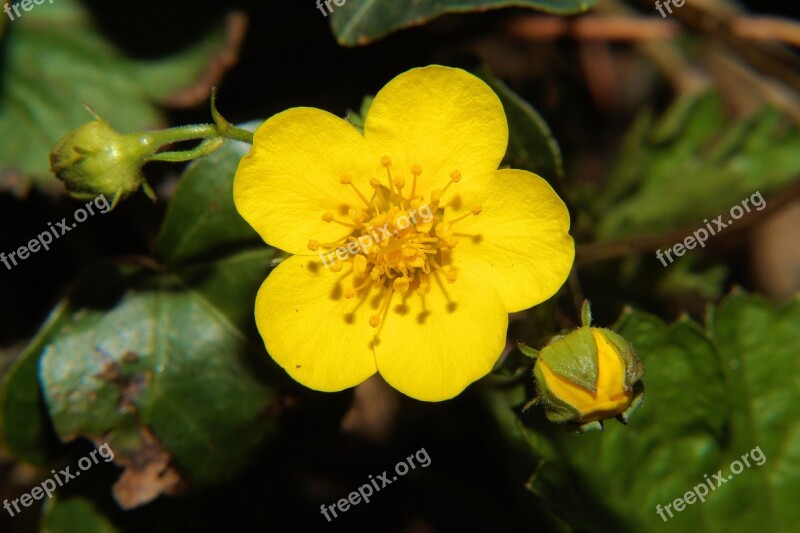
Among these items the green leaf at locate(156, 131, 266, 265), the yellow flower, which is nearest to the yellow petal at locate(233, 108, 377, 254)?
the yellow flower

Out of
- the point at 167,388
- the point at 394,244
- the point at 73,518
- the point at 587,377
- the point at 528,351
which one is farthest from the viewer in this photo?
the point at 73,518

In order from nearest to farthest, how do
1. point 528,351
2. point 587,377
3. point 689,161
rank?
point 587,377 → point 528,351 → point 689,161

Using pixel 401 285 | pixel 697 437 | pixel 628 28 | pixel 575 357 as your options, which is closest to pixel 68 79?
pixel 401 285

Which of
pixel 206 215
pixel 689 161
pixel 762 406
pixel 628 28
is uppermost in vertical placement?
pixel 206 215

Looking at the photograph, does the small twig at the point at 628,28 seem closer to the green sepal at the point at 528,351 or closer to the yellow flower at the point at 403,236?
the yellow flower at the point at 403,236

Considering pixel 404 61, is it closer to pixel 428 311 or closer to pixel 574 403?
pixel 428 311

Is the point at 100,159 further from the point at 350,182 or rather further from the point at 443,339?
the point at 443,339

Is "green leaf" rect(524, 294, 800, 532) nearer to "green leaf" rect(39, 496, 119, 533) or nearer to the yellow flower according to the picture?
the yellow flower
